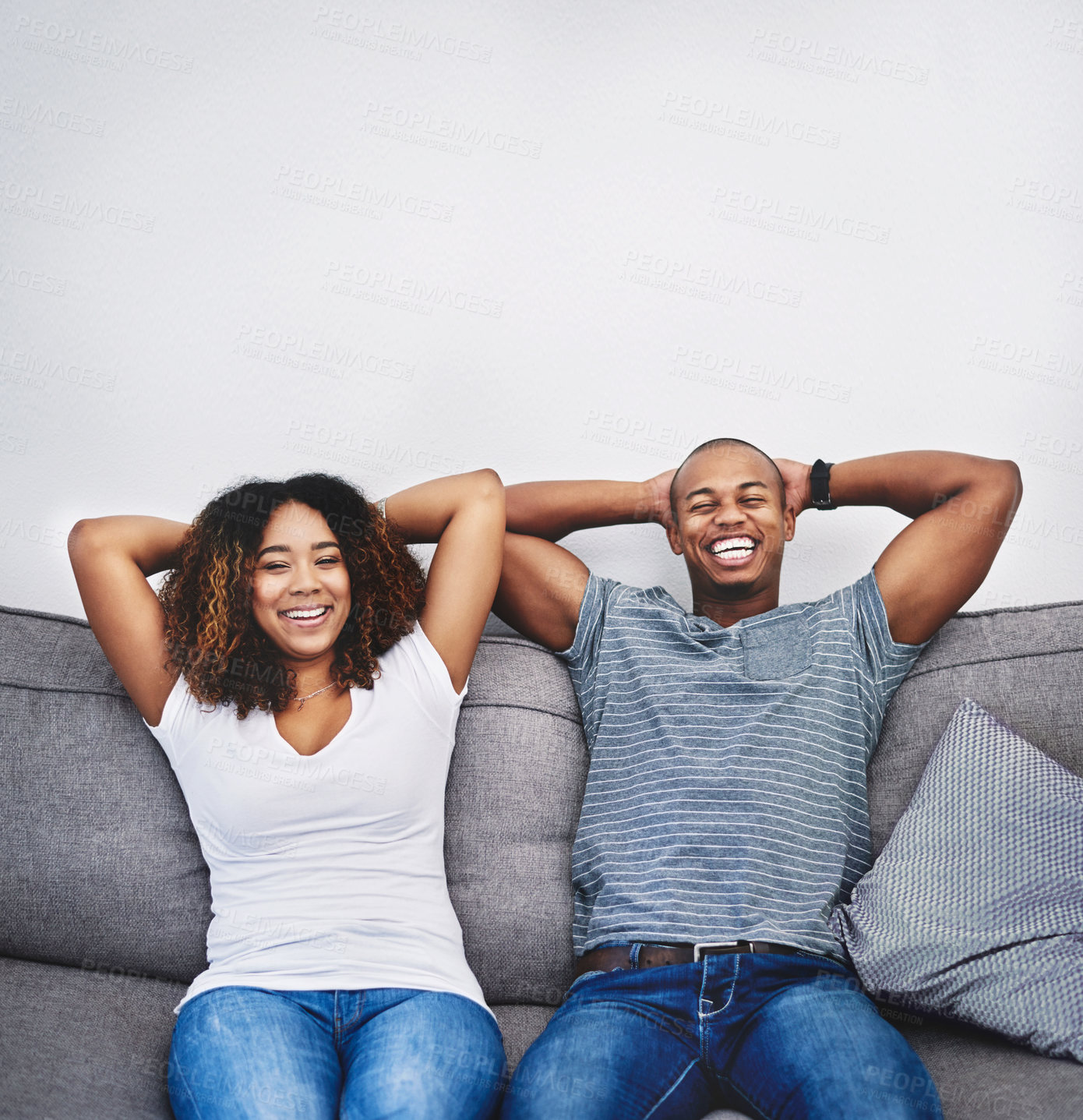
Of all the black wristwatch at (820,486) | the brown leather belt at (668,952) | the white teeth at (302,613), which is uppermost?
the black wristwatch at (820,486)

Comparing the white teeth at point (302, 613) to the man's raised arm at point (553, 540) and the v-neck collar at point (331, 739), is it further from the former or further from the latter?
the man's raised arm at point (553, 540)

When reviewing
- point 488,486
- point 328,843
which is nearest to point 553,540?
point 488,486

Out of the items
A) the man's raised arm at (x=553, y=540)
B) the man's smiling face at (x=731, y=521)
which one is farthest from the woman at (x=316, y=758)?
the man's smiling face at (x=731, y=521)

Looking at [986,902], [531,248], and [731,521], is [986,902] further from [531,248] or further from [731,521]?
[531,248]

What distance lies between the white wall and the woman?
18.6 inches

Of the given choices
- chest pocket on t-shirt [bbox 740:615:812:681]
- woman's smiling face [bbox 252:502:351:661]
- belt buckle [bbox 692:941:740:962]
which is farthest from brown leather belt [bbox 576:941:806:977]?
woman's smiling face [bbox 252:502:351:661]

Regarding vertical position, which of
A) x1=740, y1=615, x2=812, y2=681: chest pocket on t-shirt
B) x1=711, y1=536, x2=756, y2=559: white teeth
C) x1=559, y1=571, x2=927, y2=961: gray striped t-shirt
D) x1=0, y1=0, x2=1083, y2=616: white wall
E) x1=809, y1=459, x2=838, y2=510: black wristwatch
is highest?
x1=0, y1=0, x2=1083, y2=616: white wall

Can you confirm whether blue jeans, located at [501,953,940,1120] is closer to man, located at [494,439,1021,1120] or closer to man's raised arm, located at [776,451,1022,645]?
man, located at [494,439,1021,1120]

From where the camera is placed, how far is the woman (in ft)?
3.66

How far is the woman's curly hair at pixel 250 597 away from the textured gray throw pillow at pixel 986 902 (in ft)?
2.65

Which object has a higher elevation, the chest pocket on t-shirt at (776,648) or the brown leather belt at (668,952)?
the chest pocket on t-shirt at (776,648)

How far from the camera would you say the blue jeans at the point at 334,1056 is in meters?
1.04

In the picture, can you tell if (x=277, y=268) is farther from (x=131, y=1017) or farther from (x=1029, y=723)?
(x=1029, y=723)

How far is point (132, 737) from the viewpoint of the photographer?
145cm
